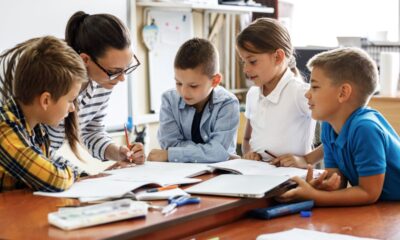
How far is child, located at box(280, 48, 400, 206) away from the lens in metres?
1.79

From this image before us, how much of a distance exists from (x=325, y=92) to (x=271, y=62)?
0.50m

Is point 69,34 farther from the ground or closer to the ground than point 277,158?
farther from the ground

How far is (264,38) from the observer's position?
2410 millimetres

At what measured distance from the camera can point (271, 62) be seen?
7.93 feet

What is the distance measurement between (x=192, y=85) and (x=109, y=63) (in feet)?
1.13

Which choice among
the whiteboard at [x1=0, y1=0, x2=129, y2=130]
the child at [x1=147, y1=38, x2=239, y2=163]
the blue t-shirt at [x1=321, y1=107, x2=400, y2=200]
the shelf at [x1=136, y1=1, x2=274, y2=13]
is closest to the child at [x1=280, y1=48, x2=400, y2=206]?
the blue t-shirt at [x1=321, y1=107, x2=400, y2=200]

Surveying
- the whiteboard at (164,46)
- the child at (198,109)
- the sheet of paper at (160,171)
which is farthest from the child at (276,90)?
the whiteboard at (164,46)

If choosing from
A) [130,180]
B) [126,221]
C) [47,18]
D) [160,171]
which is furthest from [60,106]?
[47,18]

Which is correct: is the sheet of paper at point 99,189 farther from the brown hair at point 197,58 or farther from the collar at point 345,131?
the brown hair at point 197,58

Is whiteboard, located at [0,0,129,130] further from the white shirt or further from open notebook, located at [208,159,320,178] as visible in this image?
open notebook, located at [208,159,320,178]

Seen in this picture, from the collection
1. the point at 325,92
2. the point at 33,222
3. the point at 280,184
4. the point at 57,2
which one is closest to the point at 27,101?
the point at 33,222

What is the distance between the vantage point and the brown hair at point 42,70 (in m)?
1.79

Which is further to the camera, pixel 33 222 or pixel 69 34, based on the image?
pixel 69 34

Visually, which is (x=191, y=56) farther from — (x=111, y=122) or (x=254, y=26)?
(x=111, y=122)
